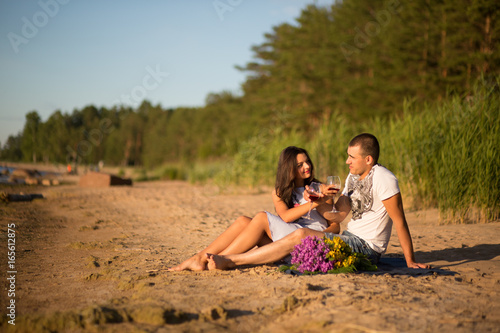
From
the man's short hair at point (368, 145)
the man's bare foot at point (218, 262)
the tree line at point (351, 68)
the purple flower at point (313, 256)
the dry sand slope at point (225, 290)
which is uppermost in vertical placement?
the tree line at point (351, 68)

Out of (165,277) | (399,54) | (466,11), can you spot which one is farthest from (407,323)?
(399,54)

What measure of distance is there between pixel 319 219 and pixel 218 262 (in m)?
1.11

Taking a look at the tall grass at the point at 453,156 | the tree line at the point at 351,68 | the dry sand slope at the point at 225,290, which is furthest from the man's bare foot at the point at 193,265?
the tree line at the point at 351,68

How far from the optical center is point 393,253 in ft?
16.9

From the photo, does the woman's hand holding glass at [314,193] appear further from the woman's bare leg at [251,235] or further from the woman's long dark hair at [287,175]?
the woman's bare leg at [251,235]

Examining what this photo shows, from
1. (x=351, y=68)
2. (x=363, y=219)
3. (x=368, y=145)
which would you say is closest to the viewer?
(x=368, y=145)

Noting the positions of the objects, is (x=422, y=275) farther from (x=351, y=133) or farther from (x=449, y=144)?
(x=351, y=133)

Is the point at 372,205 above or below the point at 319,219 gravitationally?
above

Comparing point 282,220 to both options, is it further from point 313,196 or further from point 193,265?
point 193,265

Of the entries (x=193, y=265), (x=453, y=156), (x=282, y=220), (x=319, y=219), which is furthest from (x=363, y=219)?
(x=453, y=156)

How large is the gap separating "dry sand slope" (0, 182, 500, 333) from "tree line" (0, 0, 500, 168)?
17.5ft

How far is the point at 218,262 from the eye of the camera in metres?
3.94

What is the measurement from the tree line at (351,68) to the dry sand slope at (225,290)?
17.5ft

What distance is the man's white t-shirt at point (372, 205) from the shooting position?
3.72 m
